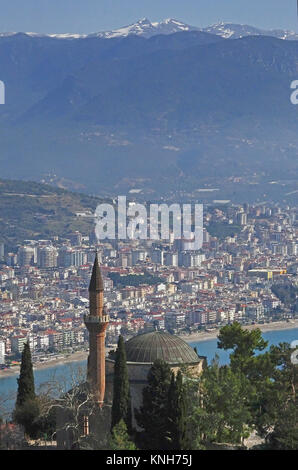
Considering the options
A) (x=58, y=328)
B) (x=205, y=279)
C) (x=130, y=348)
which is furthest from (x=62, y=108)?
(x=130, y=348)

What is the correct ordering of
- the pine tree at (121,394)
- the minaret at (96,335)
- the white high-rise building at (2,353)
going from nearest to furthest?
the pine tree at (121,394), the minaret at (96,335), the white high-rise building at (2,353)

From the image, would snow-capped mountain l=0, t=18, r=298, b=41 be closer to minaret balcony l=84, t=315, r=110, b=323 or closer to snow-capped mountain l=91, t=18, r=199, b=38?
snow-capped mountain l=91, t=18, r=199, b=38

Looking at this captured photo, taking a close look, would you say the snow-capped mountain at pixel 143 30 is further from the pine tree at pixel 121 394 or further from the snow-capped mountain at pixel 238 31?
the pine tree at pixel 121 394

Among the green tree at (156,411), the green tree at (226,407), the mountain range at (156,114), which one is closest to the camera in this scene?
the green tree at (156,411)

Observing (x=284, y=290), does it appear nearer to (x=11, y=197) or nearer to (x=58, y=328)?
(x=58, y=328)

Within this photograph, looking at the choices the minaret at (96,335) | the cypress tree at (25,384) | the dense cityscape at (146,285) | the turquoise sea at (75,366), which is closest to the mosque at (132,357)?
the minaret at (96,335)

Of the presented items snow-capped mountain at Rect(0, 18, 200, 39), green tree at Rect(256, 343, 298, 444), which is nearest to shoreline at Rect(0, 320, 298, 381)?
green tree at Rect(256, 343, 298, 444)
